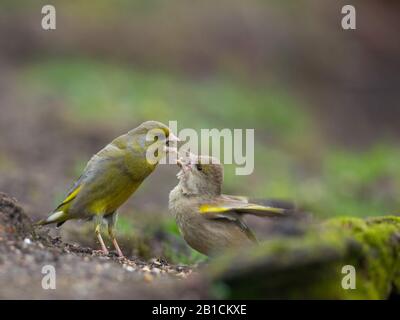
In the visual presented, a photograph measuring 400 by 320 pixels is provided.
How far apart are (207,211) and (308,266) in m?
2.32

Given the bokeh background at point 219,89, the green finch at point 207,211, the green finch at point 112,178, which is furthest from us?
the bokeh background at point 219,89

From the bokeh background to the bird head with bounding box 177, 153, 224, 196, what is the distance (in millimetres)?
3110

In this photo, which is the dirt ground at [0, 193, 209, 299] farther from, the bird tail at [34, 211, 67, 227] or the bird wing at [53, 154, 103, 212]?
the bird wing at [53, 154, 103, 212]

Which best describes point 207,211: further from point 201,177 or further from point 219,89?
point 219,89

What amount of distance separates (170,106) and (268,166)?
2.80 meters

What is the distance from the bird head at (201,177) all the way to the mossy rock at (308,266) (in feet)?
7.07

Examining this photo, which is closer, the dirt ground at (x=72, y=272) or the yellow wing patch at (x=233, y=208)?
the dirt ground at (x=72, y=272)

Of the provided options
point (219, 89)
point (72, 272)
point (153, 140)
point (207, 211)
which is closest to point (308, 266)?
point (72, 272)

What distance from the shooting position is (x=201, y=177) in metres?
7.38

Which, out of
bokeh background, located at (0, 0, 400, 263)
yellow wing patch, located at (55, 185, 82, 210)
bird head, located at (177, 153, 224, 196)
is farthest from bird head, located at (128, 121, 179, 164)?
bokeh background, located at (0, 0, 400, 263)

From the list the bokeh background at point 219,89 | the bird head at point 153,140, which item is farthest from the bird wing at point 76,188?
the bokeh background at point 219,89

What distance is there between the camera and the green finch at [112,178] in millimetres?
7254

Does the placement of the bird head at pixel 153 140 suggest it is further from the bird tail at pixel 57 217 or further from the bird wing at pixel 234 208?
the bird tail at pixel 57 217
